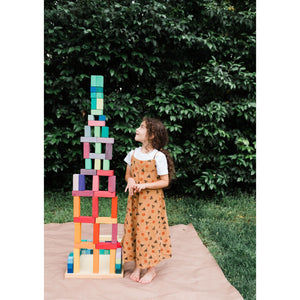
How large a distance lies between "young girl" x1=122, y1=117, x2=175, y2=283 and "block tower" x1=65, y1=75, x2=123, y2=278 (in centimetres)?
14

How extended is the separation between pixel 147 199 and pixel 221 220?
Answer: 1.89m

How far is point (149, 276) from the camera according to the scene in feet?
8.50

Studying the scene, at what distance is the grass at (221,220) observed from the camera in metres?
2.79

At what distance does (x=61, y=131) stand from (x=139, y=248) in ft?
9.02

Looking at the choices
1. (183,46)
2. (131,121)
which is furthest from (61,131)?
(183,46)

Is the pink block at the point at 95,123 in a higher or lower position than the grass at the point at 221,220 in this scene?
higher

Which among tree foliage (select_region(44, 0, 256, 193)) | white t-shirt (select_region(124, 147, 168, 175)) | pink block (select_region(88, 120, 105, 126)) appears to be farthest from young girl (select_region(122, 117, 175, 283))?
tree foliage (select_region(44, 0, 256, 193))

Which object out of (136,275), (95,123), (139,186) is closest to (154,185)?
(139,186)

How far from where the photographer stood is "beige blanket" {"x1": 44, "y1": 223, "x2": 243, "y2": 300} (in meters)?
2.36

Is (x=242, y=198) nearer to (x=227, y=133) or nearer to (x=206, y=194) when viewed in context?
(x=206, y=194)

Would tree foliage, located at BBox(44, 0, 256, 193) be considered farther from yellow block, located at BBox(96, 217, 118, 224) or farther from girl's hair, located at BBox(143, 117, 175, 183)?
yellow block, located at BBox(96, 217, 118, 224)

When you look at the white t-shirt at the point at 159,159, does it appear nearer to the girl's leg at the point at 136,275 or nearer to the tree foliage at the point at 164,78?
the girl's leg at the point at 136,275

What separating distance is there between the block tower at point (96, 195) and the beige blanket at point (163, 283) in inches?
4.2

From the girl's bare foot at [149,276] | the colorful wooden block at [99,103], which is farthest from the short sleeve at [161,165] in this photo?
the girl's bare foot at [149,276]
